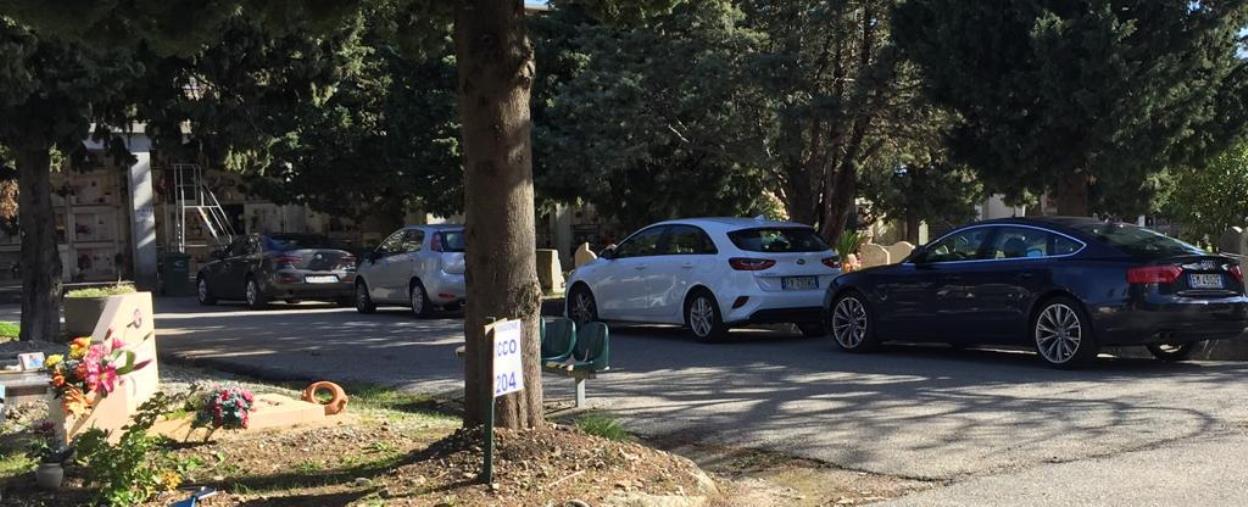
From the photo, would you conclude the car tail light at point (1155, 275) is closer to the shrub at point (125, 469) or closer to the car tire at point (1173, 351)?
the car tire at point (1173, 351)

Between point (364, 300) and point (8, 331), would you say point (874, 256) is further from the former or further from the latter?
point (8, 331)

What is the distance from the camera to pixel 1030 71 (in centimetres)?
1405

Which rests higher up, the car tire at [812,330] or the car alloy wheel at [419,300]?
the car alloy wheel at [419,300]

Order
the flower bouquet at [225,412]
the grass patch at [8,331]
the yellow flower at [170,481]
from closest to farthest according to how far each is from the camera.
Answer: the yellow flower at [170,481], the flower bouquet at [225,412], the grass patch at [8,331]

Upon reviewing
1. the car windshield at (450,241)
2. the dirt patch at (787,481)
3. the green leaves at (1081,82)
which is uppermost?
the green leaves at (1081,82)

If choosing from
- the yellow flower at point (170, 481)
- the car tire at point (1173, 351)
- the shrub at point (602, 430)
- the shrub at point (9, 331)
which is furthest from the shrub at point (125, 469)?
the shrub at point (9, 331)

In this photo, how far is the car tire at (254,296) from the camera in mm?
22016

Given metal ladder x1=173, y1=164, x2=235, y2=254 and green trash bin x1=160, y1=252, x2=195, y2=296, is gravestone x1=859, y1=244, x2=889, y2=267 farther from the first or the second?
metal ladder x1=173, y1=164, x2=235, y2=254

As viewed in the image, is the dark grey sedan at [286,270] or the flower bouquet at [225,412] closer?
the flower bouquet at [225,412]

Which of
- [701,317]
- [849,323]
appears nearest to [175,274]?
[701,317]

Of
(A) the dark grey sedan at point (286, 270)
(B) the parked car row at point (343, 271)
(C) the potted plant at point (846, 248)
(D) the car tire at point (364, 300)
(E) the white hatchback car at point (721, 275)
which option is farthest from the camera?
(C) the potted plant at point (846, 248)

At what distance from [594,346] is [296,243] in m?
14.6

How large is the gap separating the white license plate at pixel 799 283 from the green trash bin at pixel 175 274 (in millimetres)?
19513

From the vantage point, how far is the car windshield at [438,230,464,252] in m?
18.4
